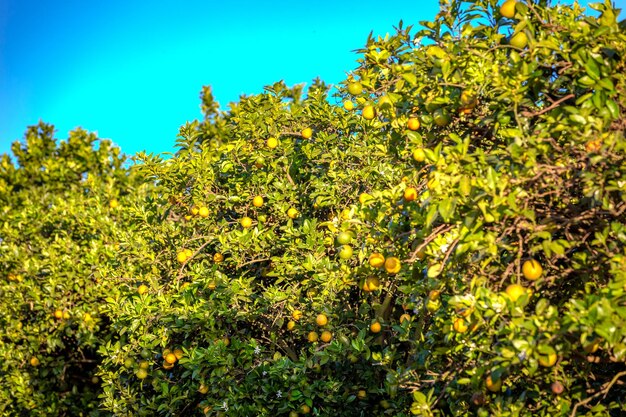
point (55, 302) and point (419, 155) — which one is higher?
point (55, 302)

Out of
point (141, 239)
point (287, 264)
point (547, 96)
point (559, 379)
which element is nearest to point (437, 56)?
point (547, 96)

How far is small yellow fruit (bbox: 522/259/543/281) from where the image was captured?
2875mm

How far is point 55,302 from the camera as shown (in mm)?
8000

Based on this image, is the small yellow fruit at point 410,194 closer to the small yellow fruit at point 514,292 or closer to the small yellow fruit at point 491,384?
the small yellow fruit at point 514,292

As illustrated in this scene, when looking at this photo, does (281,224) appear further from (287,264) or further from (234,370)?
(234,370)

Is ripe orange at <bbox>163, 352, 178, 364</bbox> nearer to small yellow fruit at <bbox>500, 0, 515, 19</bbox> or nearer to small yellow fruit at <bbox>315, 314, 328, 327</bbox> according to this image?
small yellow fruit at <bbox>315, 314, 328, 327</bbox>

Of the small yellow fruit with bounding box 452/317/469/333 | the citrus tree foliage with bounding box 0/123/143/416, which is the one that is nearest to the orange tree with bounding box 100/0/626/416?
the small yellow fruit with bounding box 452/317/469/333

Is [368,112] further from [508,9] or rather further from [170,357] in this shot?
[170,357]

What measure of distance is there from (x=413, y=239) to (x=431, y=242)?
1.56 ft

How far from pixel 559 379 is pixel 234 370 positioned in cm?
272

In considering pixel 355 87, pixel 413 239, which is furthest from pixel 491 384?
pixel 355 87

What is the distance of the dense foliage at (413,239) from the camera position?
2.82 m

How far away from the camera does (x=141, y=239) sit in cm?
639

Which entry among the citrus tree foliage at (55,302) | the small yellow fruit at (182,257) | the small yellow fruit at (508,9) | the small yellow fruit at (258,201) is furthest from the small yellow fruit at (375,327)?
the citrus tree foliage at (55,302)
